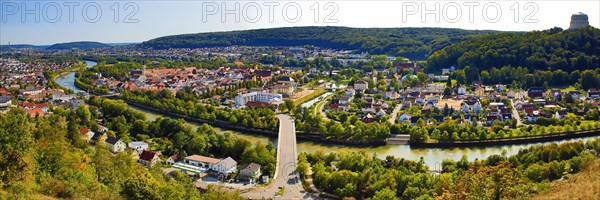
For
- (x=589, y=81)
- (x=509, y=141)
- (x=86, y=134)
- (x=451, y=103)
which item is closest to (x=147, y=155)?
(x=86, y=134)

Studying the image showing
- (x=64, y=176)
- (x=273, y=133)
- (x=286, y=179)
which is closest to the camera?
(x=64, y=176)

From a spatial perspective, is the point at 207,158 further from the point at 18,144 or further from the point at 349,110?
the point at 349,110

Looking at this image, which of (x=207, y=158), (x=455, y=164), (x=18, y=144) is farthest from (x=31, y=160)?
(x=455, y=164)

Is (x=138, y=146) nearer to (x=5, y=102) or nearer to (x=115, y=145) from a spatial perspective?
(x=115, y=145)

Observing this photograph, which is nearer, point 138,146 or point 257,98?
point 138,146

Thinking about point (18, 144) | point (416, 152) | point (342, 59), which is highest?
point (342, 59)

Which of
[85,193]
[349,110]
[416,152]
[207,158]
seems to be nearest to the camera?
[85,193]

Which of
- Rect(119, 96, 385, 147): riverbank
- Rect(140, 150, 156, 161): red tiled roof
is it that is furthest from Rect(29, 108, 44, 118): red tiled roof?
Rect(140, 150, 156, 161): red tiled roof

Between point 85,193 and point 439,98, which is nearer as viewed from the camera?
point 85,193

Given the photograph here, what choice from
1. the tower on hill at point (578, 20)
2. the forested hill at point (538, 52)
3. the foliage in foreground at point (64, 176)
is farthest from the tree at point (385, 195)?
the tower on hill at point (578, 20)
